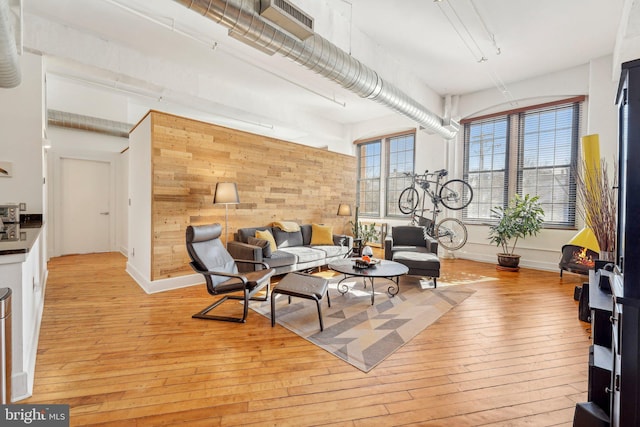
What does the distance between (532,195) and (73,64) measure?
26.3 feet

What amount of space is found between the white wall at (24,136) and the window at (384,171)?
278 inches

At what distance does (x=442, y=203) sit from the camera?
6.38 m

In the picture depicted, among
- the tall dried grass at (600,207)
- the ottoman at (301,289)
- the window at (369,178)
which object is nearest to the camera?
the ottoman at (301,289)

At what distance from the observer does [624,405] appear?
112 centimetres

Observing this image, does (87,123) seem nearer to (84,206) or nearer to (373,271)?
(84,206)

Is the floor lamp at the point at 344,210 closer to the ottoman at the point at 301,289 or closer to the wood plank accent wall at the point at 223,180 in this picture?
the wood plank accent wall at the point at 223,180

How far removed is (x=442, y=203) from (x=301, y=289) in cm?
457

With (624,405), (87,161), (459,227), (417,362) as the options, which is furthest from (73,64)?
(459,227)

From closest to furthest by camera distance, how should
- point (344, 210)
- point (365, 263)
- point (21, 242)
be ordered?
point (21, 242)
point (365, 263)
point (344, 210)

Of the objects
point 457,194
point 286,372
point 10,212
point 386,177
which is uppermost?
point 386,177

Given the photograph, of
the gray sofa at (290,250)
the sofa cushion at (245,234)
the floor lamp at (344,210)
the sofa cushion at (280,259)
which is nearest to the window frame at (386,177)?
the floor lamp at (344,210)

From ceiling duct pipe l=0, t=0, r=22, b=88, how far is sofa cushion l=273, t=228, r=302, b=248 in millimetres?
3640

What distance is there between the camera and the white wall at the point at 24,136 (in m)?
2.96

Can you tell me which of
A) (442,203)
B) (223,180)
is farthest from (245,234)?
(442,203)
